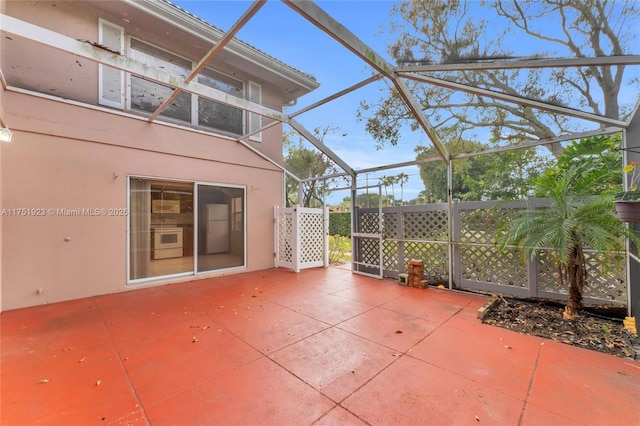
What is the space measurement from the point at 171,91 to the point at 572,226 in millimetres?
6890

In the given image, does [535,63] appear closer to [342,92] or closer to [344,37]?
[344,37]

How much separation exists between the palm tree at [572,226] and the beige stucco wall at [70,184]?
586cm

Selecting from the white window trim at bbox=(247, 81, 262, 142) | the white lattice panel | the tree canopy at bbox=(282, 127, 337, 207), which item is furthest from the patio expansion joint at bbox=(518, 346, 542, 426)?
the tree canopy at bbox=(282, 127, 337, 207)

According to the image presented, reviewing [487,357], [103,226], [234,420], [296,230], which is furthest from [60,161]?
[487,357]

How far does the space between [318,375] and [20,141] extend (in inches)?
204

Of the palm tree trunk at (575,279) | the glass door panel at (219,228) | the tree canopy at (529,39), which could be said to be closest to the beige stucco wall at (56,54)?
the glass door panel at (219,228)

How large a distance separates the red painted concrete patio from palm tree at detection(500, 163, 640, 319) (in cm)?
106

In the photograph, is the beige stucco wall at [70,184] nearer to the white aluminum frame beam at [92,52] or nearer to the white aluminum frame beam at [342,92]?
the white aluminum frame beam at [92,52]

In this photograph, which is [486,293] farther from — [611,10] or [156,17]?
[156,17]

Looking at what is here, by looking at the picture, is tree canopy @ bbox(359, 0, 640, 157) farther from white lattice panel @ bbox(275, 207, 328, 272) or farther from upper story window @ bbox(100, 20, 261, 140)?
→ white lattice panel @ bbox(275, 207, 328, 272)

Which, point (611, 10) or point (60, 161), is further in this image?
point (60, 161)

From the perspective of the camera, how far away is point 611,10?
2209 mm

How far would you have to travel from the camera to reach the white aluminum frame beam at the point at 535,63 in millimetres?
2367

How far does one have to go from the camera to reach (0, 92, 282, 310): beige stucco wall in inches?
148
